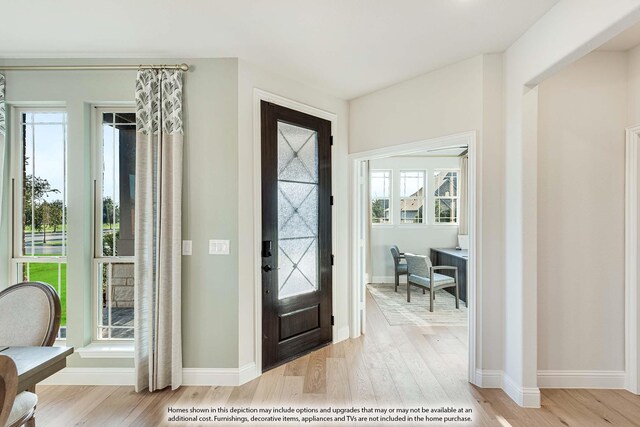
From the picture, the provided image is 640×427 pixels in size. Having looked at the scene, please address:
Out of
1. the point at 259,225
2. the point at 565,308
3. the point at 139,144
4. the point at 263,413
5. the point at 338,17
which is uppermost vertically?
the point at 338,17

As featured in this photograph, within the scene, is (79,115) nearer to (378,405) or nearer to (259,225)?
(259,225)

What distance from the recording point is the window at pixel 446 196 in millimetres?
→ 5793

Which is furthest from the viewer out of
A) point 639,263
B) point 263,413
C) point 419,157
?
point 419,157

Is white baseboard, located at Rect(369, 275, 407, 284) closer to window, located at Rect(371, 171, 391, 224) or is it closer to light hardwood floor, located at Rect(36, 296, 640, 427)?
window, located at Rect(371, 171, 391, 224)

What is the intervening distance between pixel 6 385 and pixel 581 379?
11.2ft

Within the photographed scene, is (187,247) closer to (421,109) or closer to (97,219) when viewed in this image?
(97,219)

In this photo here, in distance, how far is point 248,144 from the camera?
246 cm

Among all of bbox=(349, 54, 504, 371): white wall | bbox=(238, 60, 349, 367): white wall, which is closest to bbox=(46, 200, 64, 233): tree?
bbox=(238, 60, 349, 367): white wall

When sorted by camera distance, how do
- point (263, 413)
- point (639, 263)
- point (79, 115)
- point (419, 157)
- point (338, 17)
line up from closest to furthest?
point (338, 17) → point (263, 413) → point (639, 263) → point (79, 115) → point (419, 157)

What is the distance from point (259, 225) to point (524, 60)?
2.35 m

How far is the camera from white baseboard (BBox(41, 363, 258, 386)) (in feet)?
7.72

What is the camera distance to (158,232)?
2.27 metres

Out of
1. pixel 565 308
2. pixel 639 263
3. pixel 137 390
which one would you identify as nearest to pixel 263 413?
pixel 137 390

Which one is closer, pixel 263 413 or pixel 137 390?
pixel 263 413
